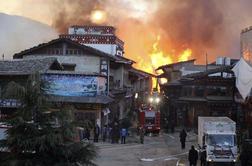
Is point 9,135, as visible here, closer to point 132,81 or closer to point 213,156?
point 213,156

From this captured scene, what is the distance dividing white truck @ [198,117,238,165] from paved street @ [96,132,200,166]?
73.3 inches

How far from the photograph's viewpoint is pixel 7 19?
203 ft

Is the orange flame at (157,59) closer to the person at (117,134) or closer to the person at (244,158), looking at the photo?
the person at (117,134)

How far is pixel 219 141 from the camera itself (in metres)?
29.9

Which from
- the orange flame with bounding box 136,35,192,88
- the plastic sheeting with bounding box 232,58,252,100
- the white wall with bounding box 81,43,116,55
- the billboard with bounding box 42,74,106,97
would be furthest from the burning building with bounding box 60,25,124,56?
the plastic sheeting with bounding box 232,58,252,100

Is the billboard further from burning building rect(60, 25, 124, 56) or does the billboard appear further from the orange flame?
the orange flame

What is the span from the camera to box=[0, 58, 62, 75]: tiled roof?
36.2 m

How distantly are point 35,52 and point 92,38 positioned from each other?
13831mm

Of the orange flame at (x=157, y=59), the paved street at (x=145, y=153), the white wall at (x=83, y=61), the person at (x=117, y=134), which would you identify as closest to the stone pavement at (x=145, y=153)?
the paved street at (x=145, y=153)

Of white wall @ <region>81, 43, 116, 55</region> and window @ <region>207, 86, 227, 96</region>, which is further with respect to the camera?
white wall @ <region>81, 43, 116, 55</region>

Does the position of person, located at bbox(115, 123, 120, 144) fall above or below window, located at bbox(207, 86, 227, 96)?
below

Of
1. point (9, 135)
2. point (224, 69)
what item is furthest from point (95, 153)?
point (224, 69)

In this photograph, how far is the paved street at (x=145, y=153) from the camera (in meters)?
29.8

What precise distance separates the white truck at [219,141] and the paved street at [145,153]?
186 cm
